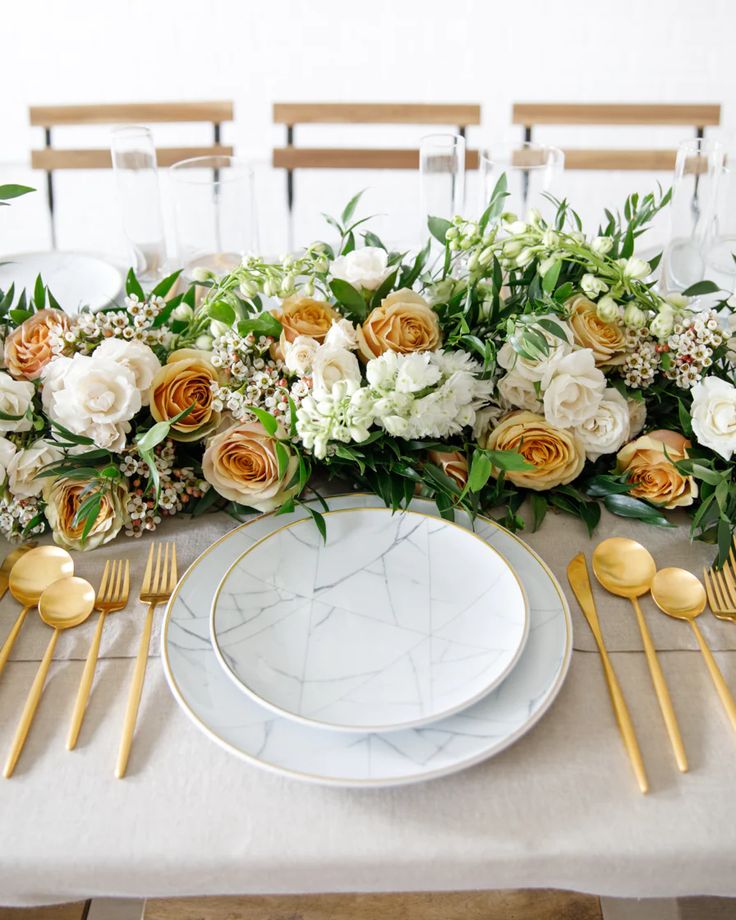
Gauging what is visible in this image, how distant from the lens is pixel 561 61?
2600 millimetres

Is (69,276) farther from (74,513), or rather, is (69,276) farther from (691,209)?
(691,209)

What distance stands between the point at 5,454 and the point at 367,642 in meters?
0.39

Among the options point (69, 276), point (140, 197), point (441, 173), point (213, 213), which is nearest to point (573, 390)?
point (441, 173)

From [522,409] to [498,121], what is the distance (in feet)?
7.01

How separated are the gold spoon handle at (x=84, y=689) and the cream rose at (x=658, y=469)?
1.69 ft

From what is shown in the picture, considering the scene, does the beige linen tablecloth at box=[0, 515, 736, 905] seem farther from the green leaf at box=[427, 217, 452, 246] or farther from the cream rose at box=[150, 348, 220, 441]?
the green leaf at box=[427, 217, 452, 246]

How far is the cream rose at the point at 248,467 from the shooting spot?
76 cm

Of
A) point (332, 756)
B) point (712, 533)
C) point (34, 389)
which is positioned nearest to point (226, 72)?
point (34, 389)

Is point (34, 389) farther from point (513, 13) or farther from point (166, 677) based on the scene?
point (513, 13)

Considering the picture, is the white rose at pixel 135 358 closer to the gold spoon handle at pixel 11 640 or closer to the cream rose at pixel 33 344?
the cream rose at pixel 33 344

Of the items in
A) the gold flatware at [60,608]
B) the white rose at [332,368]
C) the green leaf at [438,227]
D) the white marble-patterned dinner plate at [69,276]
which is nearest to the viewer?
the gold flatware at [60,608]

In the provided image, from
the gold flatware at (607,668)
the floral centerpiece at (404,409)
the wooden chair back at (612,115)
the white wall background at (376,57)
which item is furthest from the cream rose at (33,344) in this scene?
the white wall background at (376,57)

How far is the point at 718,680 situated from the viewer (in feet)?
2.10

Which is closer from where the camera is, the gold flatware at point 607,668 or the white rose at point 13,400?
the gold flatware at point 607,668
